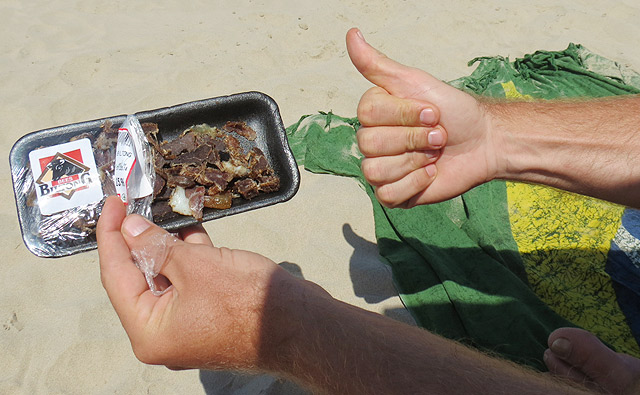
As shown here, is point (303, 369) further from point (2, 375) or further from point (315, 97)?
point (315, 97)

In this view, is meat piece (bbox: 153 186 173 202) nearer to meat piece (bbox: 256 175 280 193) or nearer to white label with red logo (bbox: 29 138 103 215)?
white label with red logo (bbox: 29 138 103 215)

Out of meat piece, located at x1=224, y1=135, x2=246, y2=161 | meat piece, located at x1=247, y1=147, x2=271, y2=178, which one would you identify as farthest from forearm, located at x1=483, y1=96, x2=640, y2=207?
meat piece, located at x1=224, y1=135, x2=246, y2=161

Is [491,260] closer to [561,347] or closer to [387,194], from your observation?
[561,347]

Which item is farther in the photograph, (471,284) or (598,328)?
(471,284)

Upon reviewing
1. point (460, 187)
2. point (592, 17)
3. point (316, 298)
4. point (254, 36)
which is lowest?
point (316, 298)

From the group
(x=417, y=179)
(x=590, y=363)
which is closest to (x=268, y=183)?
(x=417, y=179)

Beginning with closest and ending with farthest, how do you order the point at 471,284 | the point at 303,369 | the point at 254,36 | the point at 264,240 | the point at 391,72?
the point at 303,369 → the point at 391,72 → the point at 471,284 → the point at 264,240 → the point at 254,36

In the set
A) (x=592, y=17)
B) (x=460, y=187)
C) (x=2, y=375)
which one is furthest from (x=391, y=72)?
(x=592, y=17)
